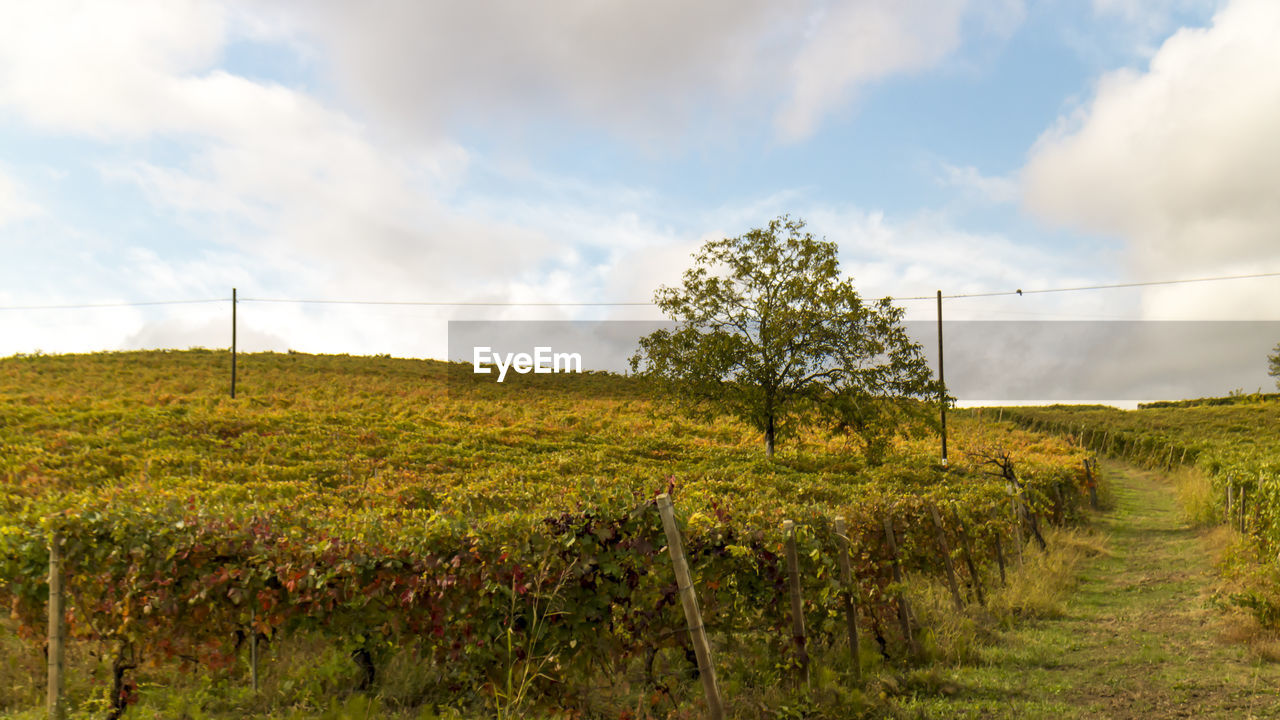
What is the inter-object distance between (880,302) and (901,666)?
26358 mm

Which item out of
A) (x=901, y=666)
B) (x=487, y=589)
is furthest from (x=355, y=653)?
(x=901, y=666)

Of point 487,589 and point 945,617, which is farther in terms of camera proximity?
point 945,617

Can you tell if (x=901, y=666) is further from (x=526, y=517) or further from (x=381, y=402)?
(x=381, y=402)

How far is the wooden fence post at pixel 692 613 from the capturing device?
17.8 feet

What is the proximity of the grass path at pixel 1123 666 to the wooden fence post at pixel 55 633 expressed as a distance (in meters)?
7.46

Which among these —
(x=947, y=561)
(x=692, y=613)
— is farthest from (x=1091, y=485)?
(x=692, y=613)

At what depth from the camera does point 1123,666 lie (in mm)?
8836

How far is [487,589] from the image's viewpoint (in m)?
5.93

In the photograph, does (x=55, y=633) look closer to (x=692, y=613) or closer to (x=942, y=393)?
(x=692, y=613)

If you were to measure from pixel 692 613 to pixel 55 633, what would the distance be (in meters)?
5.48

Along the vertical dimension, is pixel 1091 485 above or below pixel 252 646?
below

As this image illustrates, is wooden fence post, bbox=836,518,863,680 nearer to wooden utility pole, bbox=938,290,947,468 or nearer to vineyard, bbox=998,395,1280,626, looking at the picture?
vineyard, bbox=998,395,1280,626

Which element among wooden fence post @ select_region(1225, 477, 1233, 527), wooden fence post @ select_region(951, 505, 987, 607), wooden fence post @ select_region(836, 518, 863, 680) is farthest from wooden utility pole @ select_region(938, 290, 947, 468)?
wooden fence post @ select_region(836, 518, 863, 680)

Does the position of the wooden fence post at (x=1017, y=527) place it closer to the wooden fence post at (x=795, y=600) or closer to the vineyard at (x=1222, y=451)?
the vineyard at (x=1222, y=451)
